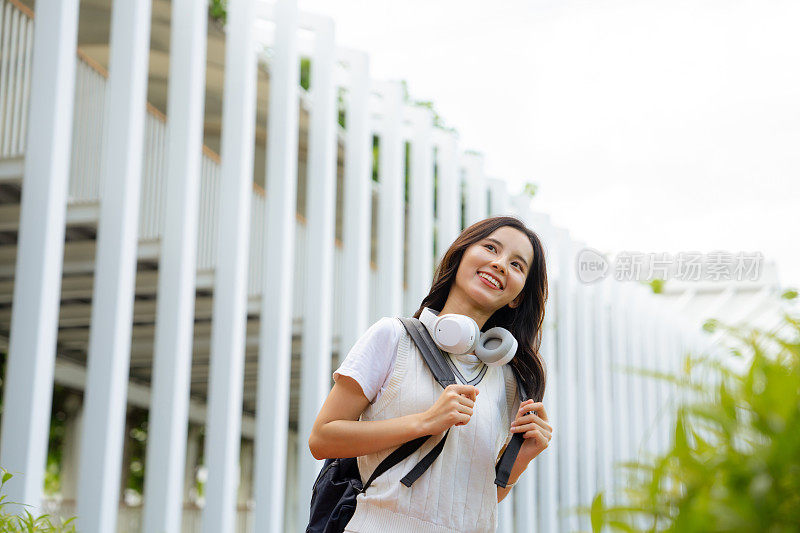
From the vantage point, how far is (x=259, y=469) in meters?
8.75

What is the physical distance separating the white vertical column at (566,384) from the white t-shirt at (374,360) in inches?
545

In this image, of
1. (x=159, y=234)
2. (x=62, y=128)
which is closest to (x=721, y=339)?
(x=62, y=128)

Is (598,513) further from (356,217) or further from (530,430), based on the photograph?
(356,217)

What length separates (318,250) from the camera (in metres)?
9.82

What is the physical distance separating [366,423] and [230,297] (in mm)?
5997

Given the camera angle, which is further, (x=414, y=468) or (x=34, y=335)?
(x=34, y=335)

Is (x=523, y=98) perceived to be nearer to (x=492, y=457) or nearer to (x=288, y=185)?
(x=288, y=185)

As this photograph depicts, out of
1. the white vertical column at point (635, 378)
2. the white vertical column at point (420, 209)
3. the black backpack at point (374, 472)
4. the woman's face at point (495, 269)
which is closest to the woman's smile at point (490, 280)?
the woman's face at point (495, 269)

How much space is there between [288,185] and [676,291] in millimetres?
28013

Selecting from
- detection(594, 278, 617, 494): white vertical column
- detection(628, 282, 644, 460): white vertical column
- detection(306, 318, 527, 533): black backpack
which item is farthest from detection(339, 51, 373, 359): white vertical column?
detection(628, 282, 644, 460): white vertical column

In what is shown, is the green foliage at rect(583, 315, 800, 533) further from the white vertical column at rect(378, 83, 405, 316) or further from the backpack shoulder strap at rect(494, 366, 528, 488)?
the white vertical column at rect(378, 83, 405, 316)

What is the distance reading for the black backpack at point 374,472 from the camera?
8.54 feet

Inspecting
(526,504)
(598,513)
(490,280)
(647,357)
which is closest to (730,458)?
(598,513)

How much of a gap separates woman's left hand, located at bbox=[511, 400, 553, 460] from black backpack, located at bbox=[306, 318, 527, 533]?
0.04 metres
